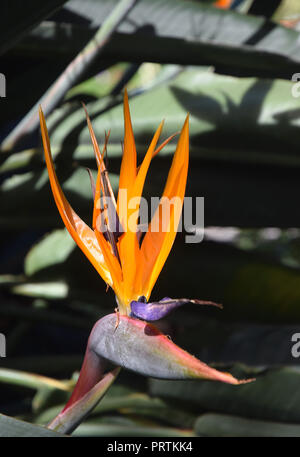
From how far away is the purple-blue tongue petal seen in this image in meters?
0.38

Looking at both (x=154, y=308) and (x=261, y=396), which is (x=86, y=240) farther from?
(x=261, y=396)

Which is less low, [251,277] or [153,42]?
[153,42]

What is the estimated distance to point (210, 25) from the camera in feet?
2.64

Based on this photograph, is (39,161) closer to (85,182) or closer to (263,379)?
(85,182)

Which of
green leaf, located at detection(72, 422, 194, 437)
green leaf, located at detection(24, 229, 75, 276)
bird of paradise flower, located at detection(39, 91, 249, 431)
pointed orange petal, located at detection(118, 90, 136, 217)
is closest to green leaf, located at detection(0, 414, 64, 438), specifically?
bird of paradise flower, located at detection(39, 91, 249, 431)

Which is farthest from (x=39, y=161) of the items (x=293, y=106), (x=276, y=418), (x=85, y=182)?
(x=276, y=418)

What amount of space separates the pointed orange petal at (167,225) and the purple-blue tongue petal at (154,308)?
0.12 feet

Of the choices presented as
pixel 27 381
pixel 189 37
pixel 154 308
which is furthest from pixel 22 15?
pixel 27 381

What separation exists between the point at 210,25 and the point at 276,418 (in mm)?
539

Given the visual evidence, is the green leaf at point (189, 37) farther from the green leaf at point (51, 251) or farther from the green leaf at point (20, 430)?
the green leaf at point (20, 430)

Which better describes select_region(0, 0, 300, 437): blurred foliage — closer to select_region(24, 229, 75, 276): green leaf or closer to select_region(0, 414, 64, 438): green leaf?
select_region(24, 229, 75, 276): green leaf

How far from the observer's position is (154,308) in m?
0.39

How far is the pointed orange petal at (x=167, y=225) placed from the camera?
1.40 ft
